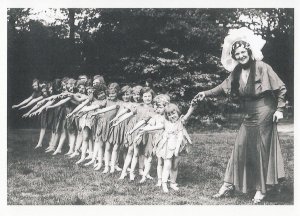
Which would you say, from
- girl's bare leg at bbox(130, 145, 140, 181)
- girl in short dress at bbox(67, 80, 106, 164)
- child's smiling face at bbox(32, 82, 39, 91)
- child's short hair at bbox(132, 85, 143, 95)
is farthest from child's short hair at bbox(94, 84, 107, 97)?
girl's bare leg at bbox(130, 145, 140, 181)

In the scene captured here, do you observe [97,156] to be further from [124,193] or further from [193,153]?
[193,153]

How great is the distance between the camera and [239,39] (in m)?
6.75

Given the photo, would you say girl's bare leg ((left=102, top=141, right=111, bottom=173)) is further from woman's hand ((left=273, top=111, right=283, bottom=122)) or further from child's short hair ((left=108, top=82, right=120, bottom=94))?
woman's hand ((left=273, top=111, right=283, bottom=122))

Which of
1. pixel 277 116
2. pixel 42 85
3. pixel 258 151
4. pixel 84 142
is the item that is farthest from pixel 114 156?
pixel 277 116

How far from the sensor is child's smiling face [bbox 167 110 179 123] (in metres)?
6.66

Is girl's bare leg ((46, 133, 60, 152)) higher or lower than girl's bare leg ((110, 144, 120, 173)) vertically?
higher

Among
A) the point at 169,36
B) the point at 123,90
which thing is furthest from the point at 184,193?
the point at 169,36

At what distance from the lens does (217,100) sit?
691 cm

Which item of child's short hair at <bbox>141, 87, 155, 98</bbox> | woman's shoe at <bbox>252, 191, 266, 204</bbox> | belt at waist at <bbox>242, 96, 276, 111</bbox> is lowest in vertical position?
woman's shoe at <bbox>252, 191, 266, 204</bbox>

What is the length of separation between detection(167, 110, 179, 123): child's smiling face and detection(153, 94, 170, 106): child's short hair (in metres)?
0.16

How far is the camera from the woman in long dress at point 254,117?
6.52 m

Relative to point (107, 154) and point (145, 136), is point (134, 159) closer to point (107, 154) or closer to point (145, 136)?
point (145, 136)

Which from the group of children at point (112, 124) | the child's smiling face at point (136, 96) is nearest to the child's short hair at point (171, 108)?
the group of children at point (112, 124)

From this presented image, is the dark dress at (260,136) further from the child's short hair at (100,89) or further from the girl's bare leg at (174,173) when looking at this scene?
the child's short hair at (100,89)
